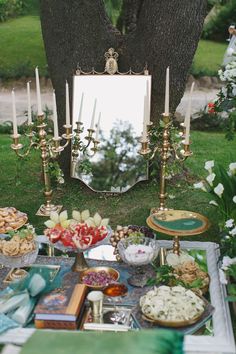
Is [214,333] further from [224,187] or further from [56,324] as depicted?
[224,187]

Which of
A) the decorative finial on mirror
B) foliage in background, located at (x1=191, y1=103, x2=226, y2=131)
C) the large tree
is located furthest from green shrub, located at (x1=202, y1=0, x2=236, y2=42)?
the decorative finial on mirror

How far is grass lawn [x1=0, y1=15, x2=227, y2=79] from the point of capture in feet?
32.3

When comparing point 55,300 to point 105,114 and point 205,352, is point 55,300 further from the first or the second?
point 105,114

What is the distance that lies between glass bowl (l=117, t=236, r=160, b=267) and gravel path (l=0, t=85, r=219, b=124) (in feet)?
15.1

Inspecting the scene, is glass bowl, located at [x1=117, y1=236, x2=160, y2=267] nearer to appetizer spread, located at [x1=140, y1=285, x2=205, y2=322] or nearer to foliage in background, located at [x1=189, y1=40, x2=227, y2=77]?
appetizer spread, located at [x1=140, y1=285, x2=205, y2=322]

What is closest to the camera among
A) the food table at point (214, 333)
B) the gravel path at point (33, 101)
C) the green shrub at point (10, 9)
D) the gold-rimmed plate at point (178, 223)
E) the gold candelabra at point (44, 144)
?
the food table at point (214, 333)

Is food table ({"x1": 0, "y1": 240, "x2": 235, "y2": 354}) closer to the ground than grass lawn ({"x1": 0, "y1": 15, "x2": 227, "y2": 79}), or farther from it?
closer to the ground

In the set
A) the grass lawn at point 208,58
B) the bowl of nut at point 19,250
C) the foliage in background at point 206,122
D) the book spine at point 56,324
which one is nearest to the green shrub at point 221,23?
the grass lawn at point 208,58

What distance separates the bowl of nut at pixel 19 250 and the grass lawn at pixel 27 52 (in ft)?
22.1

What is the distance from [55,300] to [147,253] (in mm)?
605

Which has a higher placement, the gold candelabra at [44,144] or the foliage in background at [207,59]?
the gold candelabra at [44,144]

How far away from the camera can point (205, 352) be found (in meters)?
2.64

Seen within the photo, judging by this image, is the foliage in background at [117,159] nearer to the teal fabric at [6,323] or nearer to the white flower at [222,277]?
the white flower at [222,277]

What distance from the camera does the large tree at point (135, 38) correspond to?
459cm
